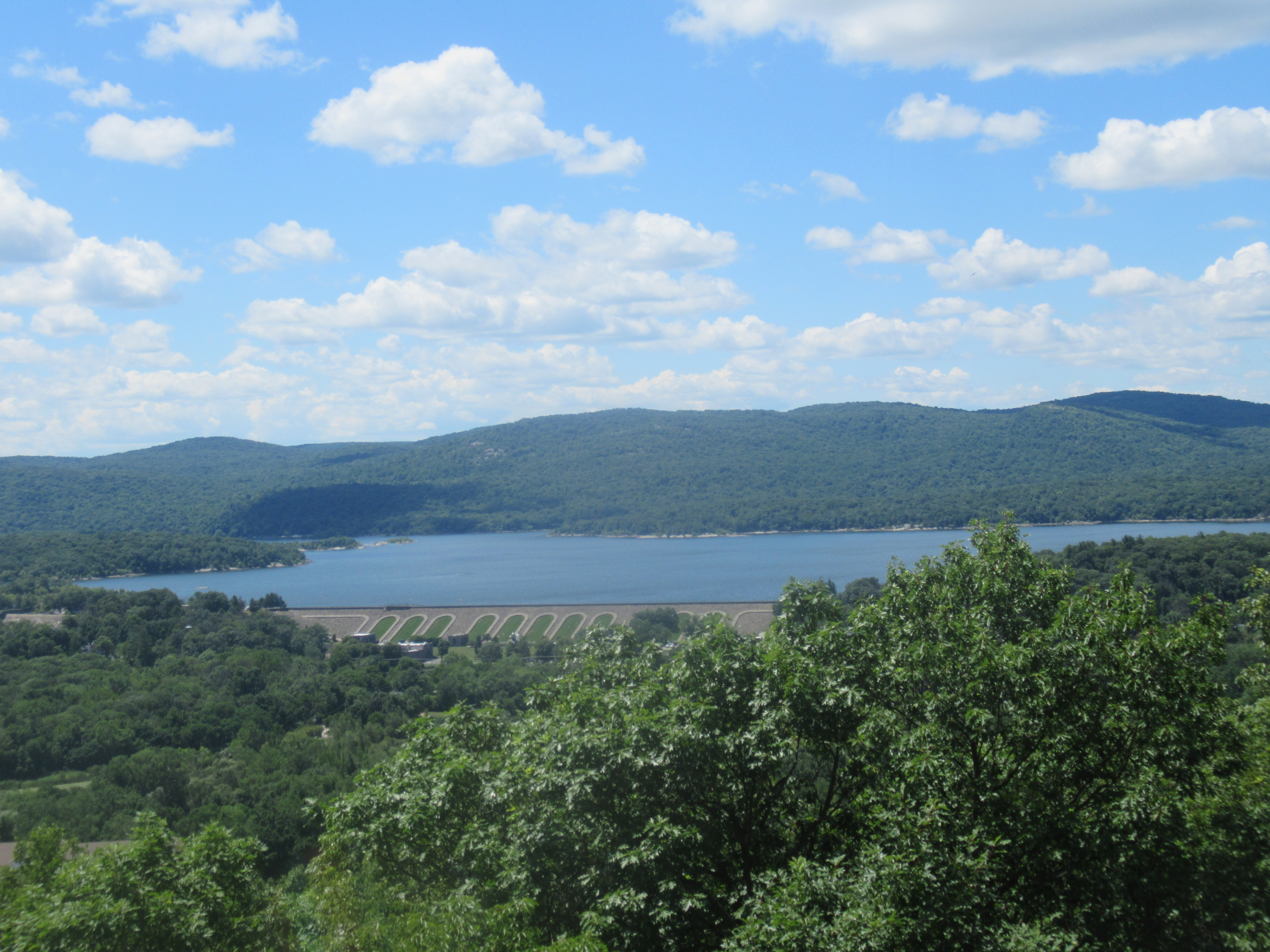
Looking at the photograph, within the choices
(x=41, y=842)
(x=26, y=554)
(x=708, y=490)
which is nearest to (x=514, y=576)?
(x=26, y=554)

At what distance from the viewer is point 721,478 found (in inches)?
6634

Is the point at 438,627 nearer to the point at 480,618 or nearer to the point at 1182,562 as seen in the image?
the point at 480,618

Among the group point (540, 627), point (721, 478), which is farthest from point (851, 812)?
point (721, 478)

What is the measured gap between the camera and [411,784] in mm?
9891

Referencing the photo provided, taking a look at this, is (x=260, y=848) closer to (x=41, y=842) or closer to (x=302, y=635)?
(x=41, y=842)

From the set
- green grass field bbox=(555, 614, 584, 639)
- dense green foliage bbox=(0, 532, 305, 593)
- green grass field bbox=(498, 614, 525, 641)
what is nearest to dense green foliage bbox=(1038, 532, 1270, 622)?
green grass field bbox=(555, 614, 584, 639)

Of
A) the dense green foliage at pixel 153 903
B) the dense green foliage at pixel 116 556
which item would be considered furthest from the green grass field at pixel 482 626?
the dense green foliage at pixel 153 903

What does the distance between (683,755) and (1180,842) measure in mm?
3806

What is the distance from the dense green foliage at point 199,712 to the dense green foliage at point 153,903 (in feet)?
7.53

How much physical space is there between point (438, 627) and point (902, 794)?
66.2 metres

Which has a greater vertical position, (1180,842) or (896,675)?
(896,675)

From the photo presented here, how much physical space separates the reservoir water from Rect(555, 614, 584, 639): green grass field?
595 centimetres

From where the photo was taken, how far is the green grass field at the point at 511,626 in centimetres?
6569

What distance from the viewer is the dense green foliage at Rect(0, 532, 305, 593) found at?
92.4m
